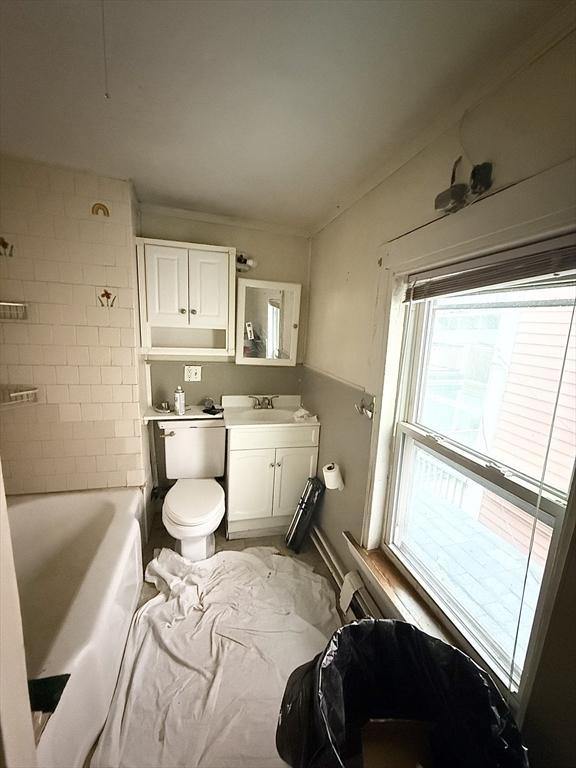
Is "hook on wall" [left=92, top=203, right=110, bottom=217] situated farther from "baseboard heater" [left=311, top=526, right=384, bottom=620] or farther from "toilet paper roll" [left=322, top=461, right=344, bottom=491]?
"baseboard heater" [left=311, top=526, right=384, bottom=620]

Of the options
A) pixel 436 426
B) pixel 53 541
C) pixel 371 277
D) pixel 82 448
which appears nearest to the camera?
pixel 436 426

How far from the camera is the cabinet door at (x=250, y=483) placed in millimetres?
2113

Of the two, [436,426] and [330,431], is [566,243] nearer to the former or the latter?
[436,426]

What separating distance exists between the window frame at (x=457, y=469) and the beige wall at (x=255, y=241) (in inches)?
49.2

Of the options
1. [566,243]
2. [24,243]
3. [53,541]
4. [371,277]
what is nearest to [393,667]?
[566,243]

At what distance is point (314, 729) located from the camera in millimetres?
802

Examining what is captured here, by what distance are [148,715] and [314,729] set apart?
2.73ft

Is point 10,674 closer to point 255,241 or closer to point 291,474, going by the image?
point 291,474

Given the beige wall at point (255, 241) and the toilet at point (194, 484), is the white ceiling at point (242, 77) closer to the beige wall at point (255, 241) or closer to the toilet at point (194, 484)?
the beige wall at point (255, 241)

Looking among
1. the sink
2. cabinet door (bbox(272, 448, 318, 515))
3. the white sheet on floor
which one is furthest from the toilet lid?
the sink

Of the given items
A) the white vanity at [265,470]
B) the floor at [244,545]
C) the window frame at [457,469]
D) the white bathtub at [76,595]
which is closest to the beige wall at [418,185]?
the window frame at [457,469]

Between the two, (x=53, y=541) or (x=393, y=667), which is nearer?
(x=393, y=667)

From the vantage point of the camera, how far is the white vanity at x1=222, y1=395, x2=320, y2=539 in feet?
6.90

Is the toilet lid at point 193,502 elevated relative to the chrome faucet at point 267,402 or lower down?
lower down
